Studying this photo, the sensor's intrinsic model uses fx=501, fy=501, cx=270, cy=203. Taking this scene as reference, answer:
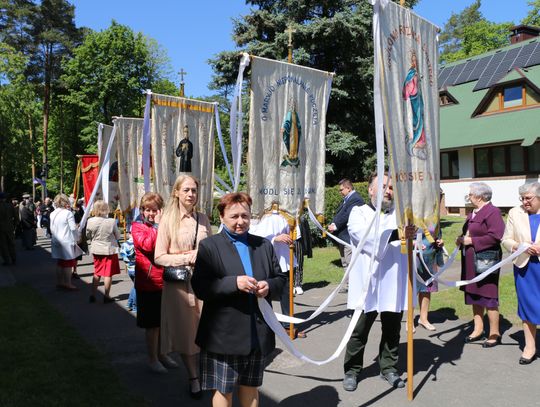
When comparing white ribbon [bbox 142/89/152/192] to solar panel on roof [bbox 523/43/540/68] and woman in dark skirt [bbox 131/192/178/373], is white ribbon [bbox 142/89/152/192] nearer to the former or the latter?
woman in dark skirt [bbox 131/192/178/373]

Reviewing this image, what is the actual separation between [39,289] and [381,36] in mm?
9316

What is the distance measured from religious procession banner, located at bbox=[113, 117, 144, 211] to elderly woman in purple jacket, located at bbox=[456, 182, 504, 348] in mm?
8060

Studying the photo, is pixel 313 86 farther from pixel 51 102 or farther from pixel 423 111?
pixel 51 102

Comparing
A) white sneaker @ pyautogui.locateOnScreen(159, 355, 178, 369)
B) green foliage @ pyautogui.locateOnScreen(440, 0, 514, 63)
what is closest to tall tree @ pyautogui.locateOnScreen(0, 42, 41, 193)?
white sneaker @ pyautogui.locateOnScreen(159, 355, 178, 369)

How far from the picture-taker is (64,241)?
403 inches

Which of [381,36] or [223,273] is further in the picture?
[381,36]

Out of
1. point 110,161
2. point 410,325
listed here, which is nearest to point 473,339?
point 410,325

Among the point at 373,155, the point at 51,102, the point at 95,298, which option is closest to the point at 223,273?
the point at 95,298

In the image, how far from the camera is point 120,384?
16.8 ft

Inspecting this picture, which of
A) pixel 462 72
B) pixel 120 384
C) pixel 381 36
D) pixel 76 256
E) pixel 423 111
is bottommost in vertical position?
pixel 120 384

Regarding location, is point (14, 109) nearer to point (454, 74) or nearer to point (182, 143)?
point (454, 74)

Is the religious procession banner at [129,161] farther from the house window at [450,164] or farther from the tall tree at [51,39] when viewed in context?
the tall tree at [51,39]

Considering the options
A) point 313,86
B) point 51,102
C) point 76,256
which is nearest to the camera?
point 313,86

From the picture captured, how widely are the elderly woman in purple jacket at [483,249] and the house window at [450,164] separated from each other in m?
23.4
